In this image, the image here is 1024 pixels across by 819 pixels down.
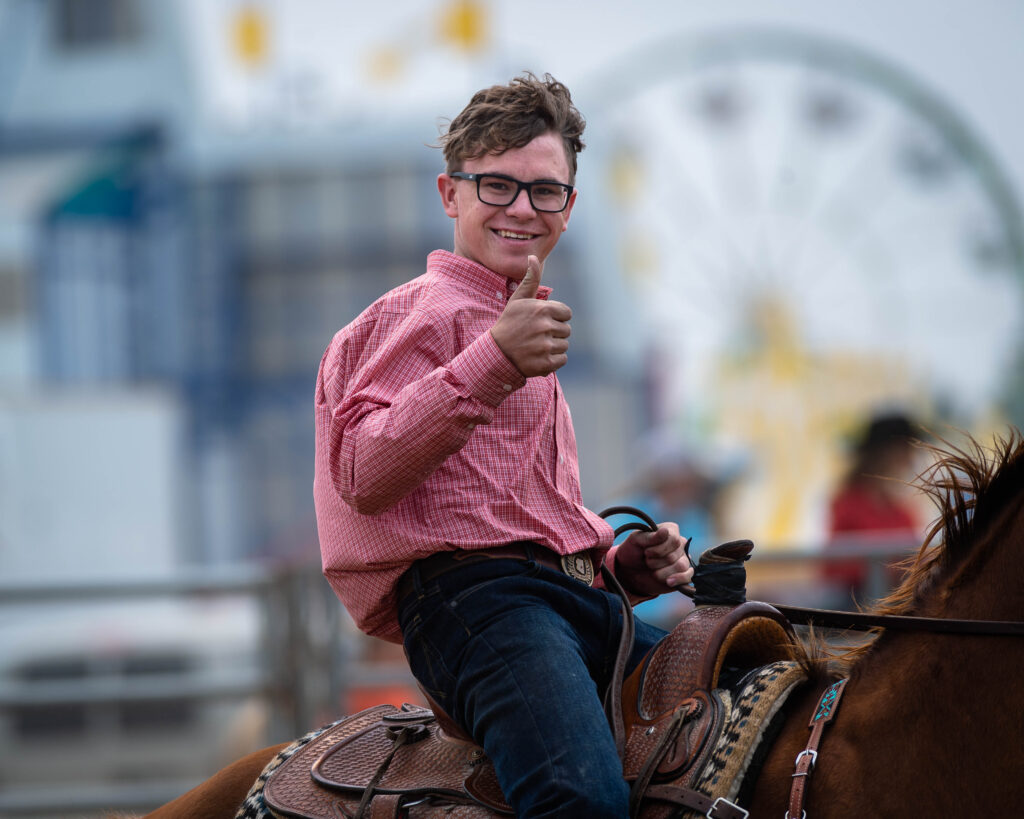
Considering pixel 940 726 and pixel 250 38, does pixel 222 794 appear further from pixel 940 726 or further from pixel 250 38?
pixel 250 38

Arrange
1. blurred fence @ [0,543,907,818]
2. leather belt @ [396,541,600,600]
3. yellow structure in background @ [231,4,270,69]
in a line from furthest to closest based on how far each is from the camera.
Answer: yellow structure in background @ [231,4,270,69]
blurred fence @ [0,543,907,818]
leather belt @ [396,541,600,600]

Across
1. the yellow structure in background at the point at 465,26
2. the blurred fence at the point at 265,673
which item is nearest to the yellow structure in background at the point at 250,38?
the yellow structure in background at the point at 465,26

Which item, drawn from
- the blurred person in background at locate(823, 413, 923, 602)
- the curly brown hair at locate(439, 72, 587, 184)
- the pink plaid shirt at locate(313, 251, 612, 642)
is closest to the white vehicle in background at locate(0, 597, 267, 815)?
the blurred person in background at locate(823, 413, 923, 602)

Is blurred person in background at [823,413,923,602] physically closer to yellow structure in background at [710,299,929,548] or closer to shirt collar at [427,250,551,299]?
shirt collar at [427,250,551,299]

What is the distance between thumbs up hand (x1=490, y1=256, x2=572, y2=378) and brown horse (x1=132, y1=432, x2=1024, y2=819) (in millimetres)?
607

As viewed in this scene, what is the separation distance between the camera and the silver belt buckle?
1.95 metres

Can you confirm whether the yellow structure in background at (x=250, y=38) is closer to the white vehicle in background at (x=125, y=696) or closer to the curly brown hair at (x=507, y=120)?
the white vehicle in background at (x=125, y=696)

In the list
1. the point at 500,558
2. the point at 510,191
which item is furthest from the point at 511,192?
the point at 500,558

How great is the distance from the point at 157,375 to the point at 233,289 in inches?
138

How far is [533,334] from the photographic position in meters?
1.70

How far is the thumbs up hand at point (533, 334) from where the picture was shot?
5.57ft

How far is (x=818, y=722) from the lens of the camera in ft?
5.69

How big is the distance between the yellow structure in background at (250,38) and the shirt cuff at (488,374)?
35.8 meters

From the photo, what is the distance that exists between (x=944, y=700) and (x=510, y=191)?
1.04 m
